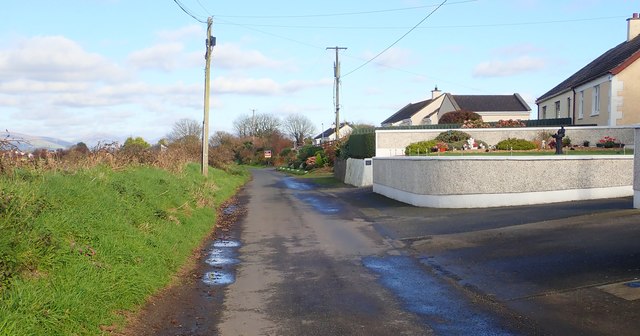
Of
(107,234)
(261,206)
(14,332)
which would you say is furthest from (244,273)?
(261,206)

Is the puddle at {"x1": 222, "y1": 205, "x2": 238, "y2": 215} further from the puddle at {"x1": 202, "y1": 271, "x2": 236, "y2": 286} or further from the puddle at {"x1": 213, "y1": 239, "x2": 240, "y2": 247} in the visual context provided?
the puddle at {"x1": 202, "y1": 271, "x2": 236, "y2": 286}

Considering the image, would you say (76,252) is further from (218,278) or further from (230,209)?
(230,209)

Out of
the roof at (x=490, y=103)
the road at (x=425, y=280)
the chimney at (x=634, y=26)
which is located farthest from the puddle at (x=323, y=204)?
the roof at (x=490, y=103)

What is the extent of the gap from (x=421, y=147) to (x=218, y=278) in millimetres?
20935

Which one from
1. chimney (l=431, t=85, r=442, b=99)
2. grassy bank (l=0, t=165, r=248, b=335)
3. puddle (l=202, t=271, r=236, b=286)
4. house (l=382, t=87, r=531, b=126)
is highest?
chimney (l=431, t=85, r=442, b=99)

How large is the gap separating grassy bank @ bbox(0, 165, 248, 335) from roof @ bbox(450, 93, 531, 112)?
49445 millimetres

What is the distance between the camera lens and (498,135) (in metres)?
29.8

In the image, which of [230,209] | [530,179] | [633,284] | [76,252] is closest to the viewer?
[76,252]

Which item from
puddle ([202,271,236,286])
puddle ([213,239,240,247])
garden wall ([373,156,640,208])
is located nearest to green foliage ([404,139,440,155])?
garden wall ([373,156,640,208])

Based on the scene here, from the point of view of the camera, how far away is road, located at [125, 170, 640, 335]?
670 cm

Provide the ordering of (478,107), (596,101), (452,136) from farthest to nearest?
(478,107) → (596,101) → (452,136)

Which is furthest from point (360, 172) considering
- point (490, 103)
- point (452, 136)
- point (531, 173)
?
point (490, 103)

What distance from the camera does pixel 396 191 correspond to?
23188 mm

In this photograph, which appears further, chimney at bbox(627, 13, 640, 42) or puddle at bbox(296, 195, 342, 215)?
chimney at bbox(627, 13, 640, 42)
